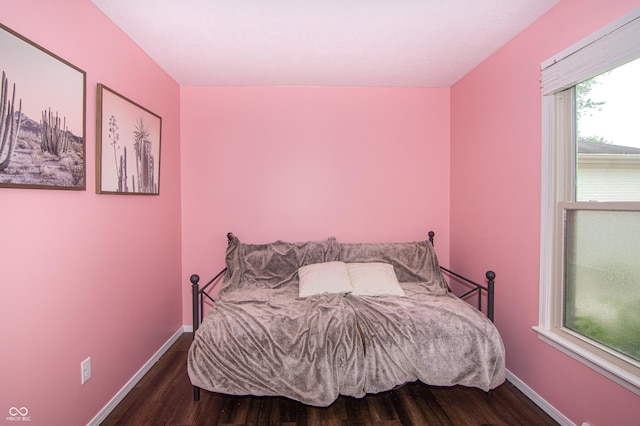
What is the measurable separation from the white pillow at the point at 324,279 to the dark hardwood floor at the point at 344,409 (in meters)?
0.75

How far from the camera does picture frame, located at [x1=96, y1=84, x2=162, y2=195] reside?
180 cm

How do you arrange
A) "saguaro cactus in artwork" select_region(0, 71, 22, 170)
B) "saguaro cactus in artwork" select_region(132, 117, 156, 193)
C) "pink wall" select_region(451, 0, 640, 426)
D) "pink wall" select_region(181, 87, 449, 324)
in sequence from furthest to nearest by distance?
"pink wall" select_region(181, 87, 449, 324), "saguaro cactus in artwork" select_region(132, 117, 156, 193), "pink wall" select_region(451, 0, 640, 426), "saguaro cactus in artwork" select_region(0, 71, 22, 170)

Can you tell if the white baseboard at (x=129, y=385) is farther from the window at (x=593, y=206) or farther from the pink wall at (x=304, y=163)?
the window at (x=593, y=206)

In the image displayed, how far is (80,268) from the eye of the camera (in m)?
1.65

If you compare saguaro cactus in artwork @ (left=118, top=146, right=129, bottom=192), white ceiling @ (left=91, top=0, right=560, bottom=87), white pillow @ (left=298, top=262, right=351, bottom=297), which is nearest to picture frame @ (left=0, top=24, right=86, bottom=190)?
saguaro cactus in artwork @ (left=118, top=146, right=129, bottom=192)

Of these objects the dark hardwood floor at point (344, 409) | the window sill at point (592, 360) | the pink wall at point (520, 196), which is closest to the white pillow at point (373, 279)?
the dark hardwood floor at point (344, 409)

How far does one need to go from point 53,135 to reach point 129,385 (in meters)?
1.74

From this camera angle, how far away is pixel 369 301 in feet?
7.04

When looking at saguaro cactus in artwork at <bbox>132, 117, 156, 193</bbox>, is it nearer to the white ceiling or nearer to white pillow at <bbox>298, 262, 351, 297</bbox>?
the white ceiling

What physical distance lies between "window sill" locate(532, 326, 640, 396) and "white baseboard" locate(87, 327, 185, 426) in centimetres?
281

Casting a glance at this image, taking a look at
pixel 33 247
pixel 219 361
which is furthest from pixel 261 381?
pixel 33 247

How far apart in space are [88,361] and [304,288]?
56.4 inches

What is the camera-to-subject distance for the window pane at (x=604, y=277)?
1.43 metres

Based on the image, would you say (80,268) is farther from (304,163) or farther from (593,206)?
(593,206)
